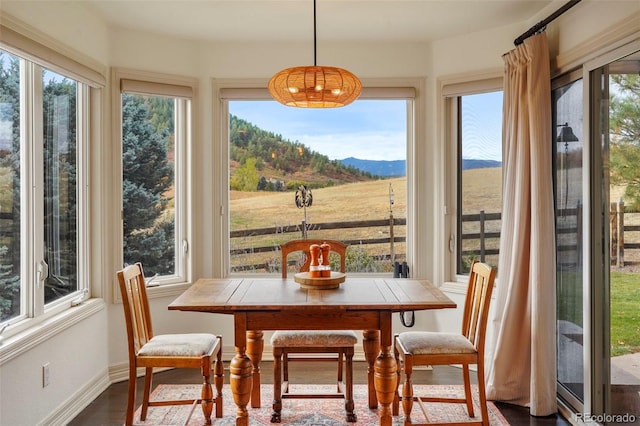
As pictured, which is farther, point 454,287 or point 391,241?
point 391,241

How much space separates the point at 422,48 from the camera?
14.1 ft

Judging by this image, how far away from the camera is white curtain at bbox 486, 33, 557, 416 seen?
3207 millimetres

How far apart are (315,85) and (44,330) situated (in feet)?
6.22

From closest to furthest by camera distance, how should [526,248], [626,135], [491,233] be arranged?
[626,135] < [526,248] < [491,233]

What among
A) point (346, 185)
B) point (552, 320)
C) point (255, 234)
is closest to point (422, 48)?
point (346, 185)

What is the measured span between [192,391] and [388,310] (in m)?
1.64

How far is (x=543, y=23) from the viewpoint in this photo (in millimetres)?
3283

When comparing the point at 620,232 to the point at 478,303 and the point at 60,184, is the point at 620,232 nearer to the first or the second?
the point at 478,303

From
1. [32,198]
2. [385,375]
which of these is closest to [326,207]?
[385,375]

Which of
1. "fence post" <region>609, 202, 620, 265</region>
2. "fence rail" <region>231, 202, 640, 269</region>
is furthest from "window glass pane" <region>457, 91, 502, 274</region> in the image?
"fence post" <region>609, 202, 620, 265</region>

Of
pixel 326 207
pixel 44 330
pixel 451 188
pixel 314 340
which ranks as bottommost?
pixel 314 340

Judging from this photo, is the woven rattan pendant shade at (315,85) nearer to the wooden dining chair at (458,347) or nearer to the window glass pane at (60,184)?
the wooden dining chair at (458,347)

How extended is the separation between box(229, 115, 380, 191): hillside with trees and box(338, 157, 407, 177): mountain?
3 centimetres

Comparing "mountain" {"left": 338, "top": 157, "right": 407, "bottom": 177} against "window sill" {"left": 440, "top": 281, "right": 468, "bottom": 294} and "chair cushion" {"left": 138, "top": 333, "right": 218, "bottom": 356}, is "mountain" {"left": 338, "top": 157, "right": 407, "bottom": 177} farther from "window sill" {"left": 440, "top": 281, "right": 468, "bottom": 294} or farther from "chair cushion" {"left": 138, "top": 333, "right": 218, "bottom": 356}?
"chair cushion" {"left": 138, "top": 333, "right": 218, "bottom": 356}
